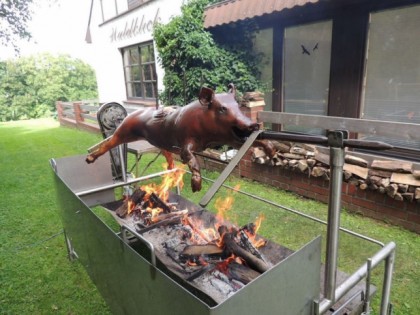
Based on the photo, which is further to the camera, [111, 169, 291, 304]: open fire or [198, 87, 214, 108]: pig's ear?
[111, 169, 291, 304]: open fire

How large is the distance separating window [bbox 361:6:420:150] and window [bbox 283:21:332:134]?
0.71 meters

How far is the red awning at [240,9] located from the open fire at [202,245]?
329cm

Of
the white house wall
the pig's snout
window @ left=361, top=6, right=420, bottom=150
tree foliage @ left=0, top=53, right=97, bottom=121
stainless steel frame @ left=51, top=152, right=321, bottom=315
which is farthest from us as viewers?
tree foliage @ left=0, top=53, right=97, bottom=121

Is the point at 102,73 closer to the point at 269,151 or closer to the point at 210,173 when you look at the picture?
the point at 210,173

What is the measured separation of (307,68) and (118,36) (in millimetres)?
7460

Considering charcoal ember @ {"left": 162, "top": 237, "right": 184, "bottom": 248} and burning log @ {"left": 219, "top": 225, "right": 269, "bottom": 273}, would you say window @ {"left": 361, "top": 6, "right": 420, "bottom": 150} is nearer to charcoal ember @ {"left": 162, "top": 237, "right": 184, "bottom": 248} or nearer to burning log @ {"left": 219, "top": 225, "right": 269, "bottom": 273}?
burning log @ {"left": 219, "top": 225, "right": 269, "bottom": 273}

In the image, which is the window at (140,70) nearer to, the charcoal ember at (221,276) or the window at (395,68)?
the window at (395,68)

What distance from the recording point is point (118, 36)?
10516 millimetres

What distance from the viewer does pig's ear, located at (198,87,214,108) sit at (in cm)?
135

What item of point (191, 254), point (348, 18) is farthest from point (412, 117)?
point (191, 254)

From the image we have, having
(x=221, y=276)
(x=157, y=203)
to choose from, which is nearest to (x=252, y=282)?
(x=221, y=276)

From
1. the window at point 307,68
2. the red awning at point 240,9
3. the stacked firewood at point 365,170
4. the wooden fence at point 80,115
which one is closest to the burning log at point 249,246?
the stacked firewood at point 365,170

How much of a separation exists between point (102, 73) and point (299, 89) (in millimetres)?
9145

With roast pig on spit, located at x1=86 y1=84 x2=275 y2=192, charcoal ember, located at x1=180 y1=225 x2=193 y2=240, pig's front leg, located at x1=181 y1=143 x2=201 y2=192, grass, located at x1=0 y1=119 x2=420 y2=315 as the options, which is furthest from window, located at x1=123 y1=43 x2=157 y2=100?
pig's front leg, located at x1=181 y1=143 x2=201 y2=192
